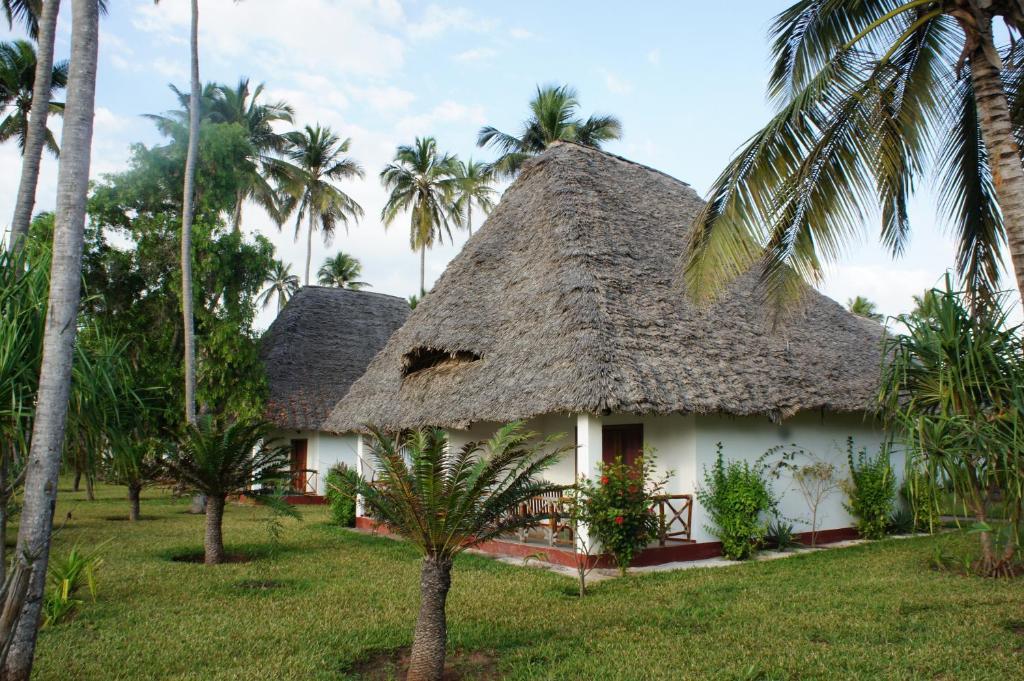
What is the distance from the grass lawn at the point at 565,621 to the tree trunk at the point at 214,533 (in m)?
0.36

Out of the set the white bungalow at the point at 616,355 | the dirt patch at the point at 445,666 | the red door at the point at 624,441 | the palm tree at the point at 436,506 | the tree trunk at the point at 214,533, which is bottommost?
the dirt patch at the point at 445,666

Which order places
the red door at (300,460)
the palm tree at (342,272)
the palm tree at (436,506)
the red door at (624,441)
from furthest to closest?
the palm tree at (342,272), the red door at (300,460), the red door at (624,441), the palm tree at (436,506)

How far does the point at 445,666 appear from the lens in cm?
588

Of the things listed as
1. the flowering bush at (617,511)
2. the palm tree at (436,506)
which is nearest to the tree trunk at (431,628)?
the palm tree at (436,506)

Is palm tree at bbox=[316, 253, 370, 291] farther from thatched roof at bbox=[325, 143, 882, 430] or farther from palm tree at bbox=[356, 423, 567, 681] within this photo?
palm tree at bbox=[356, 423, 567, 681]

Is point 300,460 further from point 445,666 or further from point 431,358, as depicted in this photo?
point 445,666

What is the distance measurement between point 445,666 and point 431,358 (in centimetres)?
873

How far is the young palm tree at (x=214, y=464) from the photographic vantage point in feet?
34.8

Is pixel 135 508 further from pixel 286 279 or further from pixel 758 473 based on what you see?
pixel 286 279

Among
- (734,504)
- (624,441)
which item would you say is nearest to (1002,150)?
(734,504)

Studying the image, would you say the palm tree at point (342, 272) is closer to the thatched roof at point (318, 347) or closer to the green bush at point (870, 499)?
the thatched roof at point (318, 347)

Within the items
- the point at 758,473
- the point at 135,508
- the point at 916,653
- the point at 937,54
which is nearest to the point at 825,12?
the point at 937,54

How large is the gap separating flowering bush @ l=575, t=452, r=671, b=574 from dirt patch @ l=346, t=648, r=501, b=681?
3470mm

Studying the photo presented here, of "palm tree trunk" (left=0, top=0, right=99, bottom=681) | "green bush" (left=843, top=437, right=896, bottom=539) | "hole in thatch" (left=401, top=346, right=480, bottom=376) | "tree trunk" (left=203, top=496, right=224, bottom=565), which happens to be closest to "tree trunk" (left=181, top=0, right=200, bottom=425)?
"hole in thatch" (left=401, top=346, right=480, bottom=376)
